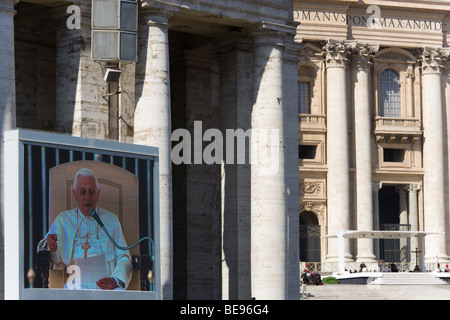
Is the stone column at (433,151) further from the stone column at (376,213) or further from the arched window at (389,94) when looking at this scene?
the stone column at (376,213)

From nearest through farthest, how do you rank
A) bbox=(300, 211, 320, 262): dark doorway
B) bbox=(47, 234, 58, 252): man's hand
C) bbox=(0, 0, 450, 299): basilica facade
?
bbox=(47, 234, 58, 252): man's hand < bbox=(0, 0, 450, 299): basilica facade < bbox=(300, 211, 320, 262): dark doorway

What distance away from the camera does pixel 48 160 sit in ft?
96.5

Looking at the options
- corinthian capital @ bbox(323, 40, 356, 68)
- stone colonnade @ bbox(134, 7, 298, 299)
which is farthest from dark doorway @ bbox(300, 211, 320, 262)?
stone colonnade @ bbox(134, 7, 298, 299)

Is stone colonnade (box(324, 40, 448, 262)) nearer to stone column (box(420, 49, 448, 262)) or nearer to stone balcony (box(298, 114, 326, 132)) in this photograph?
stone column (box(420, 49, 448, 262))

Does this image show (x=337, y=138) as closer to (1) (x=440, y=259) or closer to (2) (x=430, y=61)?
(2) (x=430, y=61)

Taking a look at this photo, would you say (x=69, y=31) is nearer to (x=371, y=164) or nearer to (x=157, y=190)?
(x=157, y=190)

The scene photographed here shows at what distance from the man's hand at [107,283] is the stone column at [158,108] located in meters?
3.42

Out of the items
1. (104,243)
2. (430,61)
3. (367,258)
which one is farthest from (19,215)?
(430,61)

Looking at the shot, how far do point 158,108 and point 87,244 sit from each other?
232 inches

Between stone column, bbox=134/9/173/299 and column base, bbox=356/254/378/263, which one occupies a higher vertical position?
stone column, bbox=134/9/173/299

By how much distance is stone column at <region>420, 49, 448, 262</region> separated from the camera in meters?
76.0

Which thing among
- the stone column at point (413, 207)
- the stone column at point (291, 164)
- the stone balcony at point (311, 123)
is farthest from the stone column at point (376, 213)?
the stone column at point (291, 164)

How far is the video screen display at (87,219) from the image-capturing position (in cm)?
2883

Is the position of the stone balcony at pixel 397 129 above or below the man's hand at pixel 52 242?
above
